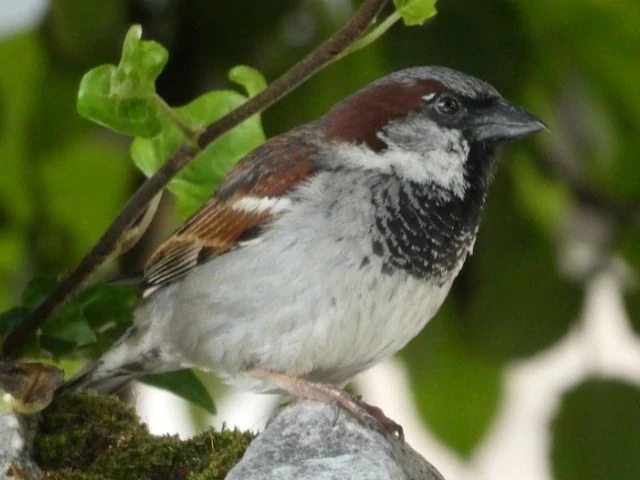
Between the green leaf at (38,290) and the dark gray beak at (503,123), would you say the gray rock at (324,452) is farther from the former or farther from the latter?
the dark gray beak at (503,123)

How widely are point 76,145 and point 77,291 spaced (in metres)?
0.63

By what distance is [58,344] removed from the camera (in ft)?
4.95

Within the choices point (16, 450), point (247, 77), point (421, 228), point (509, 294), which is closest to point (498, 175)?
point (509, 294)

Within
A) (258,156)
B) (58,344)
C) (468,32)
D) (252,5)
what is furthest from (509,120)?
(58,344)

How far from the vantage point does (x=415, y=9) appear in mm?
1332

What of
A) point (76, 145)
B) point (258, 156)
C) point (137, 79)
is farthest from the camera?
point (76, 145)

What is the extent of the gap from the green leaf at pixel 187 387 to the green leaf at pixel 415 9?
530 millimetres

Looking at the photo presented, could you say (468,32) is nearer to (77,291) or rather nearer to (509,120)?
(509,120)

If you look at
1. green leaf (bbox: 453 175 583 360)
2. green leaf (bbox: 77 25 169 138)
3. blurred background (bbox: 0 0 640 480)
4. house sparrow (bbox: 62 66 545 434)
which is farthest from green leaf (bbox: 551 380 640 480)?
green leaf (bbox: 77 25 169 138)

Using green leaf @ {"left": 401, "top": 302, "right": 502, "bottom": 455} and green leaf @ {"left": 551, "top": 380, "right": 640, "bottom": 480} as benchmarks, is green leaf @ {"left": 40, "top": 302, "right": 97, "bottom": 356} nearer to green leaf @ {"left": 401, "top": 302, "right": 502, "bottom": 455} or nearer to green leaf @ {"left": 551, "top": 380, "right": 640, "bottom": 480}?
green leaf @ {"left": 401, "top": 302, "right": 502, "bottom": 455}

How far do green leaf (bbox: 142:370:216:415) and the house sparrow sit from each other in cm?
6

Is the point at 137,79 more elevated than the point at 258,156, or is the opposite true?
the point at 137,79

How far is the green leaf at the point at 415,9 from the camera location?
1.33 m

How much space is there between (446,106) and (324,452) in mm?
593
